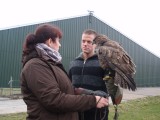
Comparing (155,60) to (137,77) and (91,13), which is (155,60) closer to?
(137,77)

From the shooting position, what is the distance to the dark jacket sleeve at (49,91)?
2664 millimetres

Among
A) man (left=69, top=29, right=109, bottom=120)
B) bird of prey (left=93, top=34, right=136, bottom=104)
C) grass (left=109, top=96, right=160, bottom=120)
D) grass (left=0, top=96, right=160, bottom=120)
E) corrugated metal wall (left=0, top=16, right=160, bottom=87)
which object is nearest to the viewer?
bird of prey (left=93, top=34, right=136, bottom=104)

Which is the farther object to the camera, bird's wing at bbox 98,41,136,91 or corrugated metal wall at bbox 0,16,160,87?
corrugated metal wall at bbox 0,16,160,87

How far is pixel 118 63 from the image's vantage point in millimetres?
3377

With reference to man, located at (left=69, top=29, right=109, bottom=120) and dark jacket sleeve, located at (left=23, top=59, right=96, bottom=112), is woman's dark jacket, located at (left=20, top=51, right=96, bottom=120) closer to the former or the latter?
dark jacket sleeve, located at (left=23, top=59, right=96, bottom=112)

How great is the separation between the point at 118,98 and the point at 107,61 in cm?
44

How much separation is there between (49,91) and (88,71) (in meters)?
1.55

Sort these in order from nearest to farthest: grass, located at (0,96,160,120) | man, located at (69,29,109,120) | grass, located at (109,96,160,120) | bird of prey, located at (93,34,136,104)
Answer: bird of prey, located at (93,34,136,104) → man, located at (69,29,109,120) → grass, located at (0,96,160,120) → grass, located at (109,96,160,120)

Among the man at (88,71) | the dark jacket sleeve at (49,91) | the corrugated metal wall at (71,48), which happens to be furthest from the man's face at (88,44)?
the corrugated metal wall at (71,48)

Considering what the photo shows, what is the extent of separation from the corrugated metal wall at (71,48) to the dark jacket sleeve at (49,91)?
18.4 m

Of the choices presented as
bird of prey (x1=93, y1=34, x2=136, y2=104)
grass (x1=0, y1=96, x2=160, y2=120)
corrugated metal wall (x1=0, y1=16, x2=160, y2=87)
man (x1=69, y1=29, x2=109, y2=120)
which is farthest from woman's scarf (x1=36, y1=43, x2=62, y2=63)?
corrugated metal wall (x1=0, y1=16, x2=160, y2=87)

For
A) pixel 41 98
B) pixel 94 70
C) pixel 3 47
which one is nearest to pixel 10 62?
pixel 3 47

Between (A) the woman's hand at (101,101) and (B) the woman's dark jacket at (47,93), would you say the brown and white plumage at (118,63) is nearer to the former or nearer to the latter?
(A) the woman's hand at (101,101)

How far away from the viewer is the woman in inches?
105
